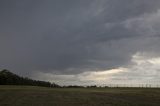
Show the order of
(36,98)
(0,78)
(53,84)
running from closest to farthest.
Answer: (36,98) → (0,78) → (53,84)

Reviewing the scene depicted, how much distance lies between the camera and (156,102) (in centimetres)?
5828

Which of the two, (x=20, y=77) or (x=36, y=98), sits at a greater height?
(x=20, y=77)

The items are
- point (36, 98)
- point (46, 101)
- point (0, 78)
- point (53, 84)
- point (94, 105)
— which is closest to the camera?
point (94, 105)

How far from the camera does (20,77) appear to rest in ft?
453

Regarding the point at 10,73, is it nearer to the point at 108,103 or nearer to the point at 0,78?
the point at 0,78

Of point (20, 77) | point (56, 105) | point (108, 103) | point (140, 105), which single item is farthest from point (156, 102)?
point (20, 77)

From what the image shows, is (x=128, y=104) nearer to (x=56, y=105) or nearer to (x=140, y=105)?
(x=140, y=105)

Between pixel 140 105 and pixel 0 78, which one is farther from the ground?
pixel 0 78

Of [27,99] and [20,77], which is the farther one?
[20,77]

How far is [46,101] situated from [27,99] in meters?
4.55

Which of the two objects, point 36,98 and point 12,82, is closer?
point 36,98

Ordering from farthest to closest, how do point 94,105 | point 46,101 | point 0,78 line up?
point 0,78 < point 46,101 < point 94,105

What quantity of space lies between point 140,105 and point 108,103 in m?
5.03

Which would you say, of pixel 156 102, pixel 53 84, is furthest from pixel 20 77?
pixel 156 102
